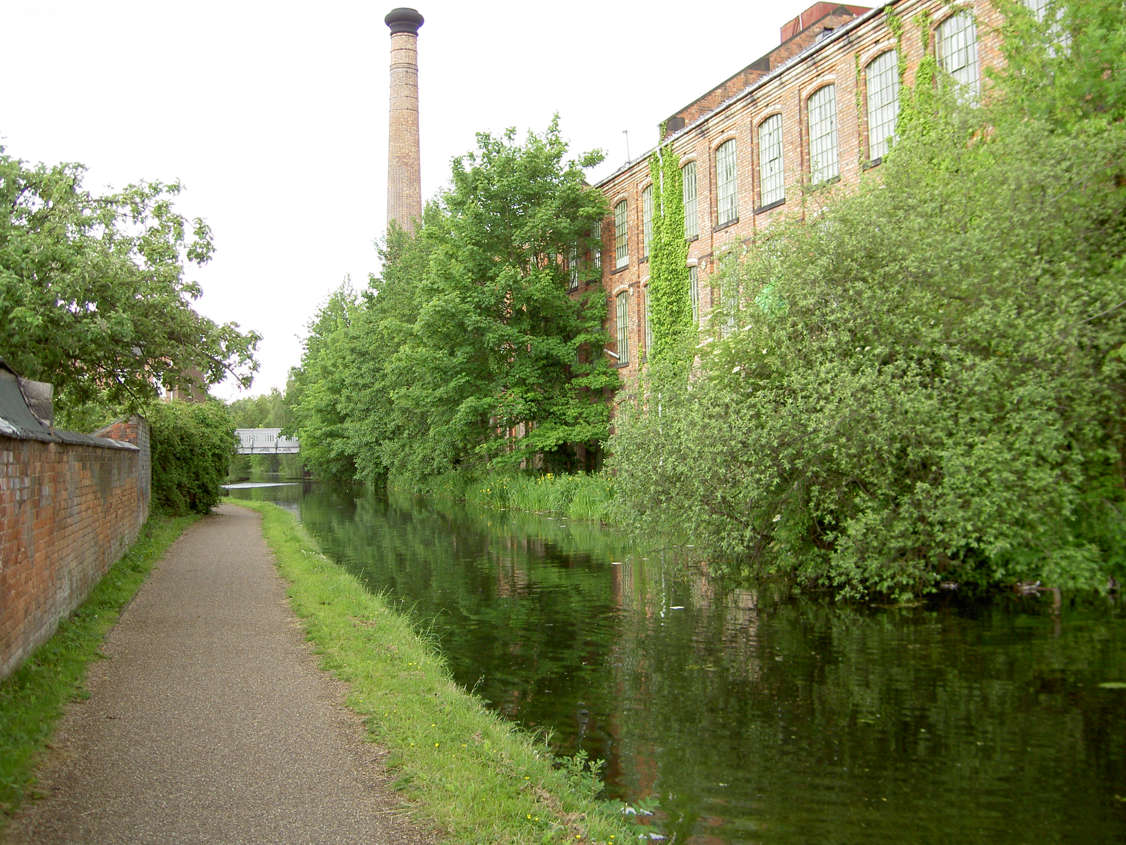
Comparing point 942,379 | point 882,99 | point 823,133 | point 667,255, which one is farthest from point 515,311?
point 942,379

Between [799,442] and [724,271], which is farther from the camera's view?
[724,271]

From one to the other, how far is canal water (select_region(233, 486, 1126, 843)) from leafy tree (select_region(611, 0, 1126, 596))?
970 millimetres

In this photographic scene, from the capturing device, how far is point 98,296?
47.6 feet

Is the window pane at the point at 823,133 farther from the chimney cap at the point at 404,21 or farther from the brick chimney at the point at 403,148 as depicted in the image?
the chimney cap at the point at 404,21

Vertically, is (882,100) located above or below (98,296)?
above

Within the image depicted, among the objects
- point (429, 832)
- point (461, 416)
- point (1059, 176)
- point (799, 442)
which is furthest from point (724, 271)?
point (461, 416)

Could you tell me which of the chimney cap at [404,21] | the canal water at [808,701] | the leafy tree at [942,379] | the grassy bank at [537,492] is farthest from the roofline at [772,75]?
the chimney cap at [404,21]

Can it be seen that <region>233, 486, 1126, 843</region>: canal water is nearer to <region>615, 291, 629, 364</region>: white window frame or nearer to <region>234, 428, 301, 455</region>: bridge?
<region>615, 291, 629, 364</region>: white window frame

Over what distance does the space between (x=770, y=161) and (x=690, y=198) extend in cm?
387

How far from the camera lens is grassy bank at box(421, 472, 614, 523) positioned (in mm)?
24672

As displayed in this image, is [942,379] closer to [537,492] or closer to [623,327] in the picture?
[537,492]

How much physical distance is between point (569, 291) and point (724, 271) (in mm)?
21128

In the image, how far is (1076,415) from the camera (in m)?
10.9

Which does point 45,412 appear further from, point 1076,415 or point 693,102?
point 693,102
